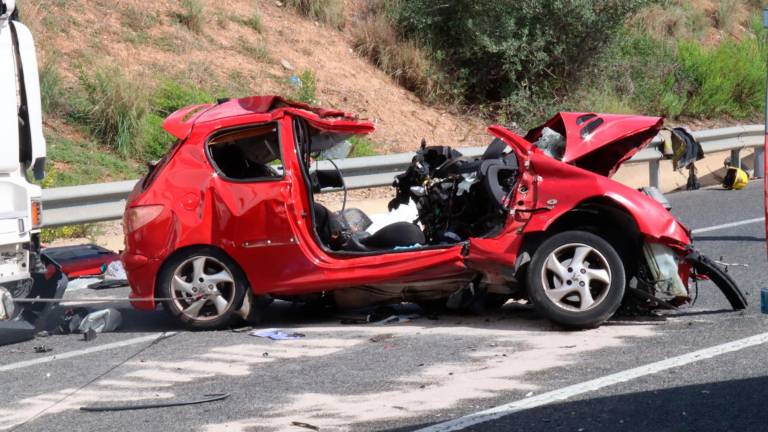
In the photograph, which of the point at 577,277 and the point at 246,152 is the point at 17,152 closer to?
the point at 246,152

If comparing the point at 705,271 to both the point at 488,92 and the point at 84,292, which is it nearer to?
the point at 84,292

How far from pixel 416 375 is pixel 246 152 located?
2714 mm

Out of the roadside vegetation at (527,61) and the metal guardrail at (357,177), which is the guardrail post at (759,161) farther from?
the roadside vegetation at (527,61)

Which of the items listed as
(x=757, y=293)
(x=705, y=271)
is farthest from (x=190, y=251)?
(x=757, y=293)

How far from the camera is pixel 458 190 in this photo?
25.8 ft

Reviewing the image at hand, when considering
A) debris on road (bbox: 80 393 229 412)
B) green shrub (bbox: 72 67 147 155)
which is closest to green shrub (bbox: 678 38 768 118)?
green shrub (bbox: 72 67 147 155)

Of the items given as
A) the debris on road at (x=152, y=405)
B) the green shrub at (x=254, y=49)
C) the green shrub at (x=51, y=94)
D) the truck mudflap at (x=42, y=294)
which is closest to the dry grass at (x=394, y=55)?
the green shrub at (x=254, y=49)

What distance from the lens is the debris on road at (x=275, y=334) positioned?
751 centimetres

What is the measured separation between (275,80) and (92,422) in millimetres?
12334

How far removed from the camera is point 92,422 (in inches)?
225

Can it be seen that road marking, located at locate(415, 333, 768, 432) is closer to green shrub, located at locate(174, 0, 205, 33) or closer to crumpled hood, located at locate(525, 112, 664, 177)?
crumpled hood, located at locate(525, 112, 664, 177)

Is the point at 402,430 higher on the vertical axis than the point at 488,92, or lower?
lower

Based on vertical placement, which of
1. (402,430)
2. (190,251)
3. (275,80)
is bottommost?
(402,430)

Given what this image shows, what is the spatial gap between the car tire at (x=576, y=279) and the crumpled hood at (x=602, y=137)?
610mm
